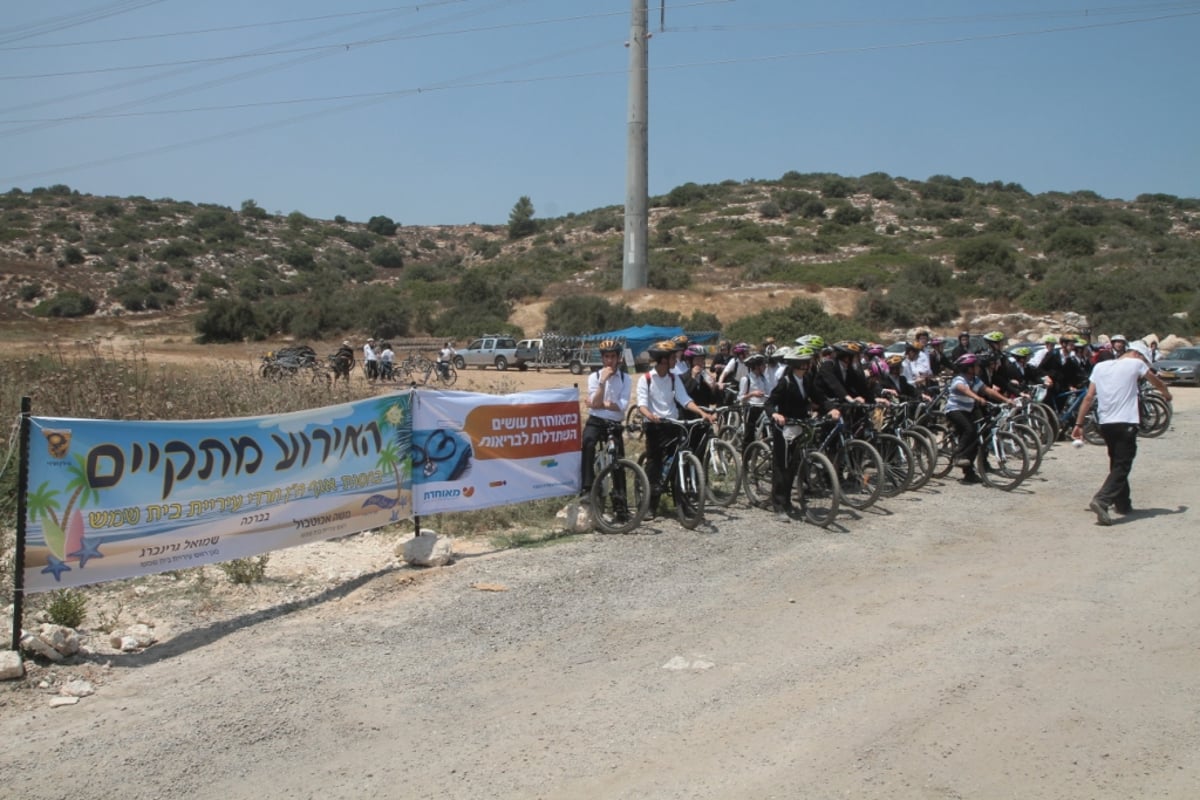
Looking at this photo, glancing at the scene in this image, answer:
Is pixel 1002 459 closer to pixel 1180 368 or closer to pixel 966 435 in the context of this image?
pixel 966 435

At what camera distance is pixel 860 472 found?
1016cm

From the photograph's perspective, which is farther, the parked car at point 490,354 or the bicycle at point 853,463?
the parked car at point 490,354

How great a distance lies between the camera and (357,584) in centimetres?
742

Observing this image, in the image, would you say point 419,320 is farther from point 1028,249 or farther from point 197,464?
point 197,464

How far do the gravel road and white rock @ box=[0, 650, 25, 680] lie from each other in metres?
0.31

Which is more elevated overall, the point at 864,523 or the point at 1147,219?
the point at 1147,219

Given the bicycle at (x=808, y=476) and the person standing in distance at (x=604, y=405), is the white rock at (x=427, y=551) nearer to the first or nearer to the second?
the person standing in distance at (x=604, y=405)

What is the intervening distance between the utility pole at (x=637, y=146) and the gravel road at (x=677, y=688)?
42.6 metres

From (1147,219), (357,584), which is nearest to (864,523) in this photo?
(357,584)

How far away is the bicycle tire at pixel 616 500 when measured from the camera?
354 inches

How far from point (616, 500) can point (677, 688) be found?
13.2 ft

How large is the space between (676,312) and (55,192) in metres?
87.0

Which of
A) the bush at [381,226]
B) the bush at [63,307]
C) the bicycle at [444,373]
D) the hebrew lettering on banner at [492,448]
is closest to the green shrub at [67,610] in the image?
the hebrew lettering on banner at [492,448]

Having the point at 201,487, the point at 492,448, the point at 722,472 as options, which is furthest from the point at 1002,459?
the point at 201,487
